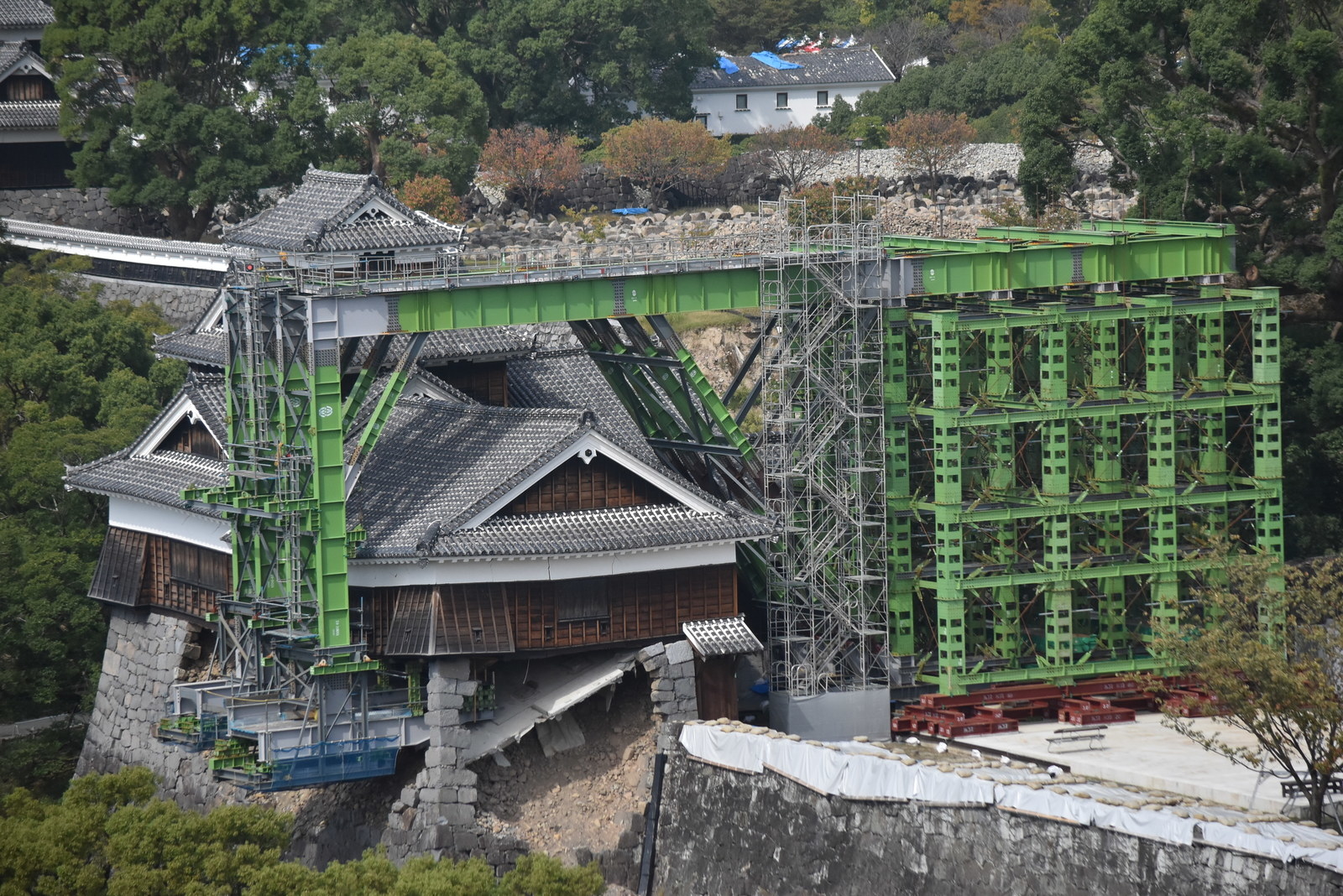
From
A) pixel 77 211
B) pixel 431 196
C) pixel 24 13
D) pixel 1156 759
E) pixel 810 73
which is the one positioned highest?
pixel 810 73

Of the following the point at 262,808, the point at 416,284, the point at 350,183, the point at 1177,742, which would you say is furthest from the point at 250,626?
the point at 1177,742

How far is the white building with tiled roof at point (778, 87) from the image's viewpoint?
124 m

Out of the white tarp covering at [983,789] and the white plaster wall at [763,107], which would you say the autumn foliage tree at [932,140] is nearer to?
the white plaster wall at [763,107]

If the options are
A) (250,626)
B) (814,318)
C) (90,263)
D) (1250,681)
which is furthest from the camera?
(90,263)

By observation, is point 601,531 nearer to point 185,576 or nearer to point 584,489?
point 584,489

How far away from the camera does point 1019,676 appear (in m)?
53.2

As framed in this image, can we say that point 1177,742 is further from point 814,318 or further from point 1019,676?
point 814,318

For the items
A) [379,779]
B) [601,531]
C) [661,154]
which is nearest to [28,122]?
[661,154]

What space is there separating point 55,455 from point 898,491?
25.9 metres

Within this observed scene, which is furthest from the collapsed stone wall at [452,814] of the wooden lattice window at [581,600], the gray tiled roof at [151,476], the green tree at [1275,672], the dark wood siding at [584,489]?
the green tree at [1275,672]

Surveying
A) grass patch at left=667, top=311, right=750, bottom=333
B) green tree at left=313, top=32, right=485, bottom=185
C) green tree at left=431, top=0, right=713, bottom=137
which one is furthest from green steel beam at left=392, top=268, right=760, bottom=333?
green tree at left=431, top=0, right=713, bottom=137

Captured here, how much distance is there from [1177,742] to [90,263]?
5129 centimetres

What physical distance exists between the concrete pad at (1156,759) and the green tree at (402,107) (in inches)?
2019

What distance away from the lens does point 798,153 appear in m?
112
